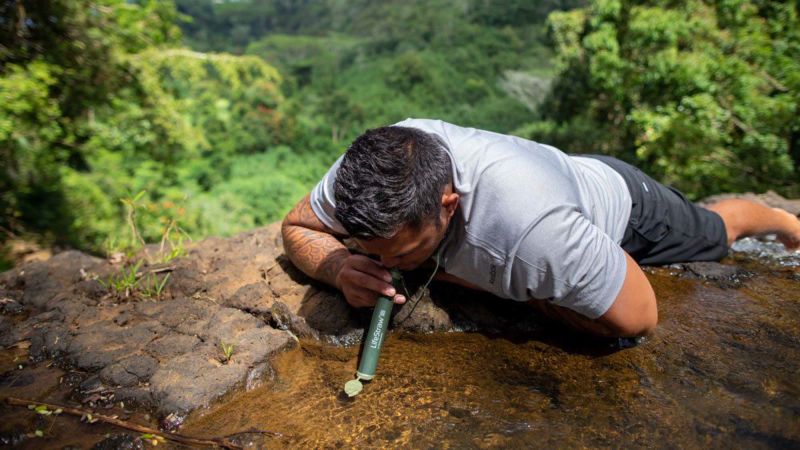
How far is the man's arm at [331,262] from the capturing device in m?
1.75

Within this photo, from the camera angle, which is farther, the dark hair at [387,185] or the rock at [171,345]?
the rock at [171,345]

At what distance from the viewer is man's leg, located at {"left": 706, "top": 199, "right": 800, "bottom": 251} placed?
251 centimetres

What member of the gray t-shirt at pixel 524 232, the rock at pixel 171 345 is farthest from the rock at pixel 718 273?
the rock at pixel 171 345

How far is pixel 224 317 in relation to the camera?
1.97 m

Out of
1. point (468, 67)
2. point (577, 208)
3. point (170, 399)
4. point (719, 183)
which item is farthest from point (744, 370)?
point (468, 67)

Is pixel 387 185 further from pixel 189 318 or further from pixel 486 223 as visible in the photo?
pixel 189 318

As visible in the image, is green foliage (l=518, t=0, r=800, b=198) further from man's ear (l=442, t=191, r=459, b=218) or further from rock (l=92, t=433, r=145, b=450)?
rock (l=92, t=433, r=145, b=450)

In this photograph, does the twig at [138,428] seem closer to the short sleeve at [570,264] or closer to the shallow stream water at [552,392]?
the shallow stream water at [552,392]

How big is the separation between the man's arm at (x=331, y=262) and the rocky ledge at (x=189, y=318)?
0.44 feet

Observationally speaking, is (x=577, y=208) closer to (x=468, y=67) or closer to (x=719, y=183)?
(x=719, y=183)

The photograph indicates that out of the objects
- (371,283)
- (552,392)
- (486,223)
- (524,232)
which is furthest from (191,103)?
(552,392)

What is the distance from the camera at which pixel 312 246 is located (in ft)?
6.78

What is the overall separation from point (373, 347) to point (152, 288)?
114 cm

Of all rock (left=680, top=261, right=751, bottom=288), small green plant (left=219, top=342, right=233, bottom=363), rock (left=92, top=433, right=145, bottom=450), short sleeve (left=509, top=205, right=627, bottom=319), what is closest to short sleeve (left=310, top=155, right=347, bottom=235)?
small green plant (left=219, top=342, right=233, bottom=363)
